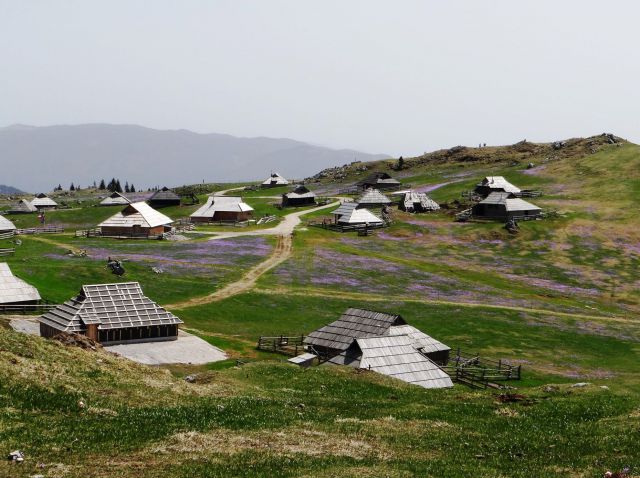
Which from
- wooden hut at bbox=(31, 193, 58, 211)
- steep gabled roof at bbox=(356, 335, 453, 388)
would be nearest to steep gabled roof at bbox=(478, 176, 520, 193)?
steep gabled roof at bbox=(356, 335, 453, 388)

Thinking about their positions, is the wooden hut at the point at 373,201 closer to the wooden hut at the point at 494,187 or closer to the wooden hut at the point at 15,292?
the wooden hut at the point at 494,187

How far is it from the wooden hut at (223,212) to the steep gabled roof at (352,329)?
8251cm

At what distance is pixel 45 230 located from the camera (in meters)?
118

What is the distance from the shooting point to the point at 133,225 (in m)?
113

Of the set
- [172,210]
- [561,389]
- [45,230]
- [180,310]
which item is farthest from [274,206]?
[561,389]

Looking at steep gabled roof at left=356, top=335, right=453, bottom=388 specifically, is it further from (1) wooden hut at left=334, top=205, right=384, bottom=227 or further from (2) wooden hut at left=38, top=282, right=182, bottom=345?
(1) wooden hut at left=334, top=205, right=384, bottom=227

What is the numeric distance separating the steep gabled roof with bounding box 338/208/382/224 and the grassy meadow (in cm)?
480

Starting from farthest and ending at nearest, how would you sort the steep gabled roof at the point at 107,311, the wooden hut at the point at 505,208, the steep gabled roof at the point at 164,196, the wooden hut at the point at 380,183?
the wooden hut at the point at 380,183, the steep gabled roof at the point at 164,196, the wooden hut at the point at 505,208, the steep gabled roof at the point at 107,311

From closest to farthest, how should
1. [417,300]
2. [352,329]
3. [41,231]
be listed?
1. [352,329]
2. [417,300]
3. [41,231]

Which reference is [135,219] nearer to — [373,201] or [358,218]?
[358,218]

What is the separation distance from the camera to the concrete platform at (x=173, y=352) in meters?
49.6

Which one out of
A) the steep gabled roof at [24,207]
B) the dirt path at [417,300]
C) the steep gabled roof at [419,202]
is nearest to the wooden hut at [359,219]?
the steep gabled roof at [419,202]

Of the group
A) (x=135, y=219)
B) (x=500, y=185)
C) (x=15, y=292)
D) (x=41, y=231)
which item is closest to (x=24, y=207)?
(x=41, y=231)

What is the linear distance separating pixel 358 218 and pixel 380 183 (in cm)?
5048
